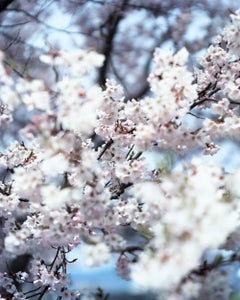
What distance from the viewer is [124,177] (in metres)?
2.24

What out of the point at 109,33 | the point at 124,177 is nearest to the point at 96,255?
the point at 124,177

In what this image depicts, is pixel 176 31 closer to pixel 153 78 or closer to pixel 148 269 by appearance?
pixel 153 78

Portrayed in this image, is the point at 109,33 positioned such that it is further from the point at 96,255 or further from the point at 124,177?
the point at 96,255

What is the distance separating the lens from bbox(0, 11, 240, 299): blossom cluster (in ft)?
5.00

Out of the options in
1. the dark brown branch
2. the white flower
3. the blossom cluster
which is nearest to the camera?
the blossom cluster

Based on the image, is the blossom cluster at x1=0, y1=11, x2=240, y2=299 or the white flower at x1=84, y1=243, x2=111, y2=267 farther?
the white flower at x1=84, y1=243, x2=111, y2=267

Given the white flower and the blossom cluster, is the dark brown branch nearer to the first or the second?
the blossom cluster

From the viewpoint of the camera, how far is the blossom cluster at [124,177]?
1.53 metres

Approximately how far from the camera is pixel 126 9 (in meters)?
5.17

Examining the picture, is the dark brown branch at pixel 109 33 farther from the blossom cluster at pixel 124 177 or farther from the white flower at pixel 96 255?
the white flower at pixel 96 255

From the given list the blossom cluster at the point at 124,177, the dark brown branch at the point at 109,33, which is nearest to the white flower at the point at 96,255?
the blossom cluster at the point at 124,177

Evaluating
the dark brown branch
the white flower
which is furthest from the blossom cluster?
the dark brown branch

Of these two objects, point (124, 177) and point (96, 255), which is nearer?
point (96, 255)

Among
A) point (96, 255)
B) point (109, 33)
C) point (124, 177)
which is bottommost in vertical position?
point (96, 255)
